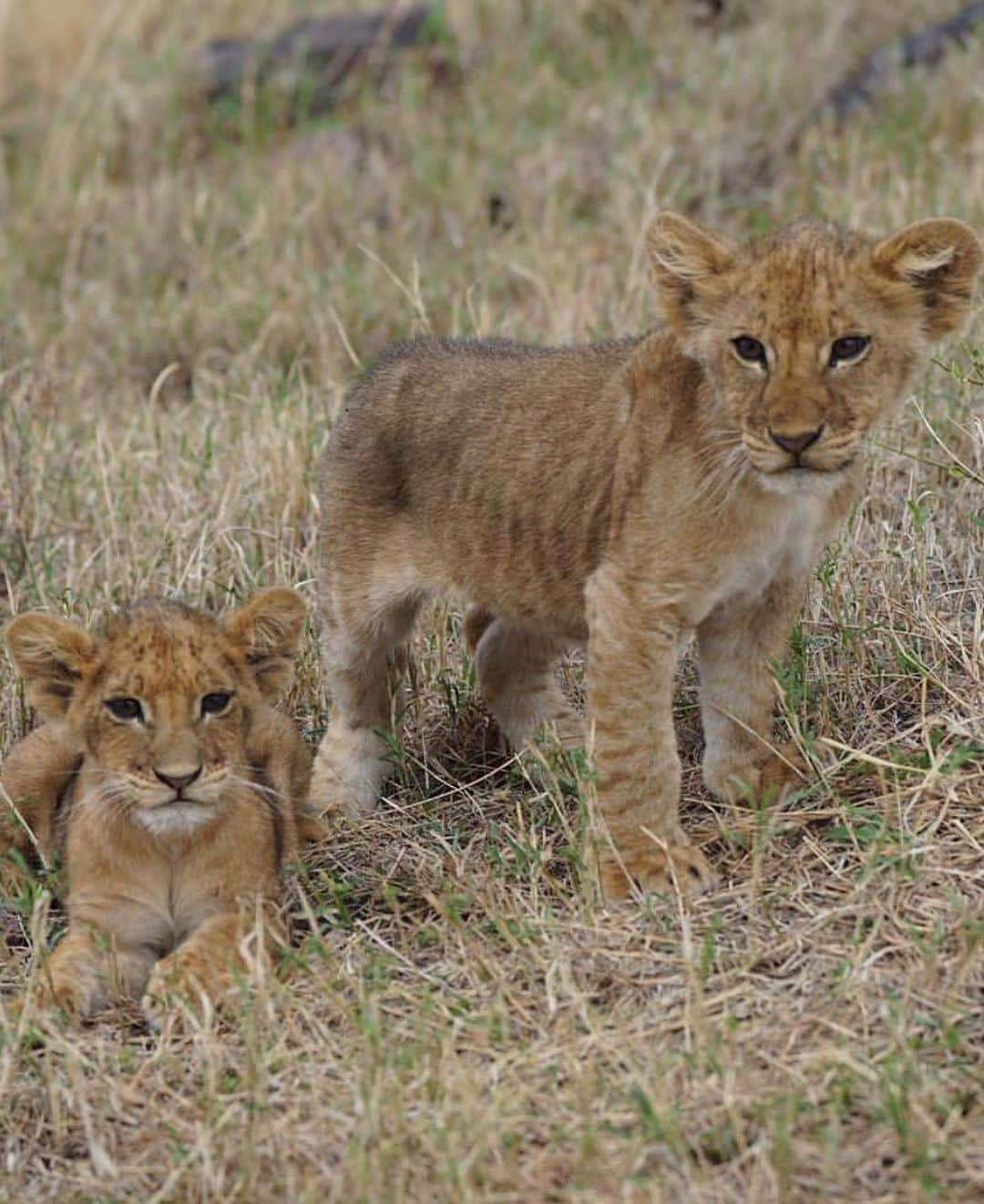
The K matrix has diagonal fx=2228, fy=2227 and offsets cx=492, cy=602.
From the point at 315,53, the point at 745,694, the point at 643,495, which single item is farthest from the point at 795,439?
the point at 315,53

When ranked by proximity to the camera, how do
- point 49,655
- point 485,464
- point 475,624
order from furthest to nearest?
point 475,624
point 485,464
point 49,655

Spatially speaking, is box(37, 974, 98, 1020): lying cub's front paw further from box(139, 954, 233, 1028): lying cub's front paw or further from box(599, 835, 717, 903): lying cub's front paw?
box(599, 835, 717, 903): lying cub's front paw

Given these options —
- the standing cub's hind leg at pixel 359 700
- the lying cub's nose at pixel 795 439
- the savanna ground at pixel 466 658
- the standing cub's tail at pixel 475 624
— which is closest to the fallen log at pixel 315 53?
the savanna ground at pixel 466 658

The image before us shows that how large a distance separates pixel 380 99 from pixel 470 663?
20.6ft

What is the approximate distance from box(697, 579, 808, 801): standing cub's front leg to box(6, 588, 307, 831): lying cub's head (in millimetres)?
1031

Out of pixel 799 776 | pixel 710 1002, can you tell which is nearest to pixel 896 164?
pixel 799 776

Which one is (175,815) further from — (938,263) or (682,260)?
(938,263)

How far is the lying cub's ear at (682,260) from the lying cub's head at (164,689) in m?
1.12

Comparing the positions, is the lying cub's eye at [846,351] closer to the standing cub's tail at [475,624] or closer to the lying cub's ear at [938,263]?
the lying cub's ear at [938,263]

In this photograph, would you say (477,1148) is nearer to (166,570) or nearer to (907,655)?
(907,655)

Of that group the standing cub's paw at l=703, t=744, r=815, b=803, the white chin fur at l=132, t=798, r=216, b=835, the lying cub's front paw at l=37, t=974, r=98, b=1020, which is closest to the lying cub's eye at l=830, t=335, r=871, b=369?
the standing cub's paw at l=703, t=744, r=815, b=803

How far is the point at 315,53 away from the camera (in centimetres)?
1228

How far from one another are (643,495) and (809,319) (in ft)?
1.99

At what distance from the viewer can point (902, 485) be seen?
6.93m
